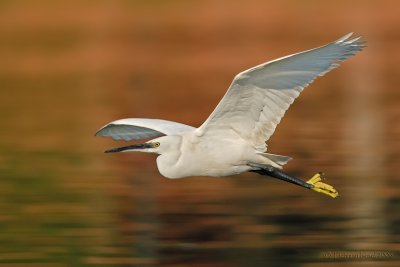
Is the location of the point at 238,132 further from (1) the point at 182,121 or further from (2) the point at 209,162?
(1) the point at 182,121

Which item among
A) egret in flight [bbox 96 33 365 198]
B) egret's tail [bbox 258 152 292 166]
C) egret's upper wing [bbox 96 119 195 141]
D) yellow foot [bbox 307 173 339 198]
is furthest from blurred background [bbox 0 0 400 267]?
egret in flight [bbox 96 33 365 198]

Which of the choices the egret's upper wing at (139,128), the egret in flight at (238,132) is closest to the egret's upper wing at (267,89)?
the egret in flight at (238,132)

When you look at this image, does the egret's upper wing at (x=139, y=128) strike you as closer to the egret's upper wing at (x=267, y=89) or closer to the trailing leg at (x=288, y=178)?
the egret's upper wing at (x=267, y=89)

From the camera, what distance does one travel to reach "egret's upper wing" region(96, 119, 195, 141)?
351 inches

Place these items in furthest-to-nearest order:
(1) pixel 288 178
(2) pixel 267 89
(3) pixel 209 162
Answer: (1) pixel 288 178 < (3) pixel 209 162 < (2) pixel 267 89

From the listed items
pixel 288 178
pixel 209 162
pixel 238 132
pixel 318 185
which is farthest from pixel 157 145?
pixel 318 185

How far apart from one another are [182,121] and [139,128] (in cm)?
847

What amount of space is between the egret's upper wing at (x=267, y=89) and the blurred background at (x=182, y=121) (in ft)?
5.78

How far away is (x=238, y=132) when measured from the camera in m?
8.62

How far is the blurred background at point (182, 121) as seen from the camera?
1045 centimetres

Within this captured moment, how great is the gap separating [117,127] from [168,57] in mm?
17289

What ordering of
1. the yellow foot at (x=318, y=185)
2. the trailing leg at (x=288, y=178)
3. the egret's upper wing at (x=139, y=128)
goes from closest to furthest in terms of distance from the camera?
the trailing leg at (x=288, y=178) < the egret's upper wing at (x=139, y=128) < the yellow foot at (x=318, y=185)

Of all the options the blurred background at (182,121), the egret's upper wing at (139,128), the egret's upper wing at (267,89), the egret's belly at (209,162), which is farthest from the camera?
the blurred background at (182,121)

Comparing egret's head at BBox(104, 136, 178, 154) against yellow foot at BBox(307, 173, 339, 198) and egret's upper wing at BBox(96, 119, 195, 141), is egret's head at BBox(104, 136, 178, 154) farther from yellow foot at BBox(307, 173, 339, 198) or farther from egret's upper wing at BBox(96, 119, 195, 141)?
yellow foot at BBox(307, 173, 339, 198)
